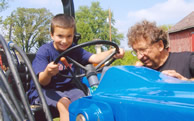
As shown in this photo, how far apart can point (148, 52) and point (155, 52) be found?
0.07m

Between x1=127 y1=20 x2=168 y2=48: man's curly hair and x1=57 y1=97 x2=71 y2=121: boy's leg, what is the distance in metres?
0.74

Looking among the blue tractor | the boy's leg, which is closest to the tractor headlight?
the blue tractor

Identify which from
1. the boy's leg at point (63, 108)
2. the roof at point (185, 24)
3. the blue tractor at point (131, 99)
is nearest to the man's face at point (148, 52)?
the blue tractor at point (131, 99)

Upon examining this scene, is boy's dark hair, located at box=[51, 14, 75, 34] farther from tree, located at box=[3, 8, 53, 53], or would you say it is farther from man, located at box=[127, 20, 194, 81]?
tree, located at box=[3, 8, 53, 53]

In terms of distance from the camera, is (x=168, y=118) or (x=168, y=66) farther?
(x=168, y=66)

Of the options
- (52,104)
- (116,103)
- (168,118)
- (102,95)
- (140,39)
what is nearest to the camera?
(168,118)

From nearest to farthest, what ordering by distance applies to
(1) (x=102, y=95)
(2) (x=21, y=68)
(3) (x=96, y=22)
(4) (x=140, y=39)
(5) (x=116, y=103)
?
(5) (x=116, y=103)
(1) (x=102, y=95)
(4) (x=140, y=39)
(2) (x=21, y=68)
(3) (x=96, y=22)

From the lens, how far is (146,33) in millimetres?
1853

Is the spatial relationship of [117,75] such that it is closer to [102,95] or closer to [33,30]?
[102,95]

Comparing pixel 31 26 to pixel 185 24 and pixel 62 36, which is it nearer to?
pixel 185 24

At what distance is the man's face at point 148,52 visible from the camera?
1799mm

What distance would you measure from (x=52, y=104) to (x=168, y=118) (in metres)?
1.16

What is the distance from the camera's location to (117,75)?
3.88 feet

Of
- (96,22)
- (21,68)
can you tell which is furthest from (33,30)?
(21,68)
